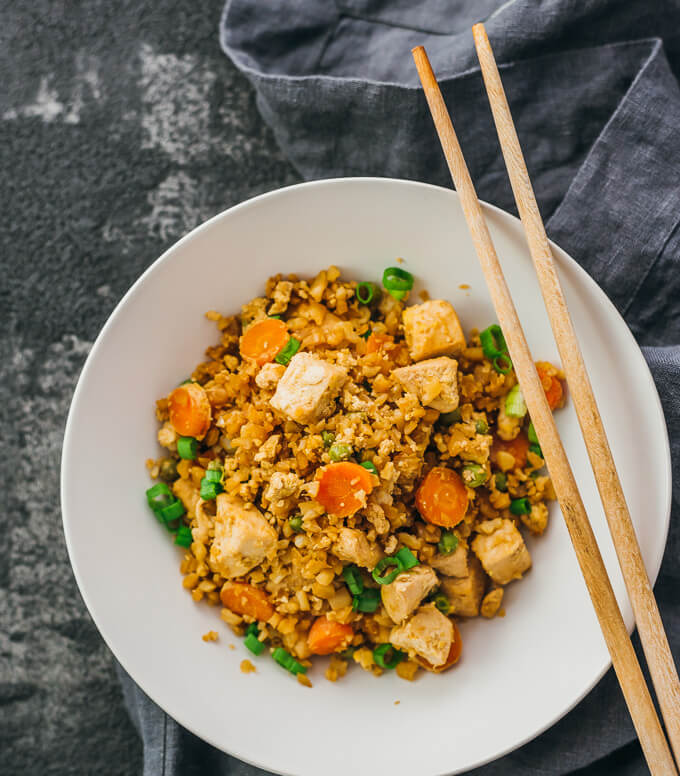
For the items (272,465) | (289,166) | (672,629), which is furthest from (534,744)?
(289,166)

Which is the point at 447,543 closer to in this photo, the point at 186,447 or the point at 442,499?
the point at 442,499

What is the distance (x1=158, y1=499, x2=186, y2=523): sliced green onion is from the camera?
2495 millimetres

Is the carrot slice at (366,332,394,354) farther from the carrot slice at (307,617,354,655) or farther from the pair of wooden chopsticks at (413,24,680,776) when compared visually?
the carrot slice at (307,617,354,655)

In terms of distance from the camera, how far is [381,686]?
2.55m

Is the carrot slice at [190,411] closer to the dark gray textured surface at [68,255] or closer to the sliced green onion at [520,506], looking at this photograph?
the dark gray textured surface at [68,255]

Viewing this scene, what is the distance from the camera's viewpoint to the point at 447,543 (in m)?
2.41

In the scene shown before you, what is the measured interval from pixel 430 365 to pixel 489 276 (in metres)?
0.34

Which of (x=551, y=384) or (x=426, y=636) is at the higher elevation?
(x=551, y=384)

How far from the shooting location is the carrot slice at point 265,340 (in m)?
2.49

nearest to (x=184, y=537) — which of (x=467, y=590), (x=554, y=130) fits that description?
(x=467, y=590)

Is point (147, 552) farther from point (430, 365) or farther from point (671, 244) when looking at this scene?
point (671, 244)

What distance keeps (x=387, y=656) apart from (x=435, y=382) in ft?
3.27

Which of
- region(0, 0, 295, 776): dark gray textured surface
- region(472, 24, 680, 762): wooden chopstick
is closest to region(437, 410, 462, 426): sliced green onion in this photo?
region(472, 24, 680, 762): wooden chopstick

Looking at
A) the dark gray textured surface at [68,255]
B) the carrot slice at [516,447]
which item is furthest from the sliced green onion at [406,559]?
the dark gray textured surface at [68,255]
